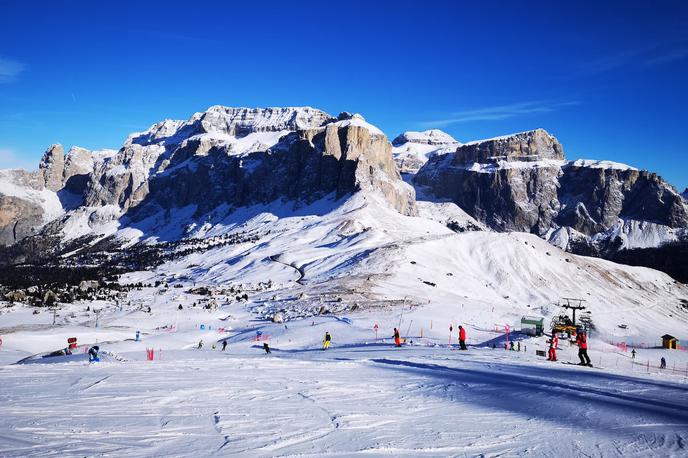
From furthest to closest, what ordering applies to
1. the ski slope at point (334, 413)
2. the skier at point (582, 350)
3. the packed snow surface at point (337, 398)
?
1. the skier at point (582, 350)
2. the packed snow surface at point (337, 398)
3. the ski slope at point (334, 413)

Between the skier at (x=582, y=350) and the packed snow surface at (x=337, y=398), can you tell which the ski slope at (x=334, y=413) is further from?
the skier at (x=582, y=350)

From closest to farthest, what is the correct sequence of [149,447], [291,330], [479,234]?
[149,447]
[291,330]
[479,234]

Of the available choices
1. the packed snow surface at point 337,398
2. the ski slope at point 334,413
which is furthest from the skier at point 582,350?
the ski slope at point 334,413

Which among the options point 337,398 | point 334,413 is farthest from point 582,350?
point 334,413

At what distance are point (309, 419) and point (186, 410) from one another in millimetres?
3113

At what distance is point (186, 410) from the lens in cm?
1166

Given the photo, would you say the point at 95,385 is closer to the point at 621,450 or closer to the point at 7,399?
the point at 7,399

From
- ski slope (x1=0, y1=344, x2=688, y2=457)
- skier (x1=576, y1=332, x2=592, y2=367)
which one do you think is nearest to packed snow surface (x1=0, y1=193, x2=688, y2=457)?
ski slope (x1=0, y1=344, x2=688, y2=457)

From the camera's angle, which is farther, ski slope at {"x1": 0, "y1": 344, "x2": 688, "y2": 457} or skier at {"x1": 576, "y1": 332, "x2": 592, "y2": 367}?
skier at {"x1": 576, "y1": 332, "x2": 592, "y2": 367}

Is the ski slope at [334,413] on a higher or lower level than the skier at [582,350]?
lower

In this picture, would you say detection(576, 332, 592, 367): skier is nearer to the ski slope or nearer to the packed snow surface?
the packed snow surface

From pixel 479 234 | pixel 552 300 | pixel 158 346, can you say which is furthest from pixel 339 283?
pixel 479 234

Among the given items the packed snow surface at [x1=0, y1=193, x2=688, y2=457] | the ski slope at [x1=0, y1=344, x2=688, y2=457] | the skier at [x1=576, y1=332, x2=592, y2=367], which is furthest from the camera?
the skier at [x1=576, y1=332, x2=592, y2=367]

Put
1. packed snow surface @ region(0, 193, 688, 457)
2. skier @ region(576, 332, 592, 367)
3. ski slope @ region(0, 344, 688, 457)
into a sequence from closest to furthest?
ski slope @ region(0, 344, 688, 457) < packed snow surface @ region(0, 193, 688, 457) < skier @ region(576, 332, 592, 367)
